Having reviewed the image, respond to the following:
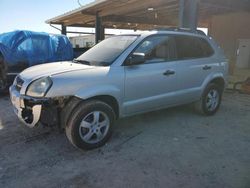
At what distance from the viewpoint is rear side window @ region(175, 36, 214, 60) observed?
5.05m

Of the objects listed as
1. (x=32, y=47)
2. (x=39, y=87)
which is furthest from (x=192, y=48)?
(x=32, y=47)

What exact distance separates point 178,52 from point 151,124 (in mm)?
1498

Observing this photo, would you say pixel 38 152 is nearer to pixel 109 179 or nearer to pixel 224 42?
pixel 109 179

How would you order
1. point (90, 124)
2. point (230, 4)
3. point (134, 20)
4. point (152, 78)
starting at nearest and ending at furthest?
point (90, 124)
point (152, 78)
point (230, 4)
point (134, 20)

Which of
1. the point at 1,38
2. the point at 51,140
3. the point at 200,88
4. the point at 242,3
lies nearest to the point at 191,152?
the point at 200,88

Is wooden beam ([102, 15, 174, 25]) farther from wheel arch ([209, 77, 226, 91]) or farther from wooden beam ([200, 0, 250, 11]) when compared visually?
wheel arch ([209, 77, 226, 91])

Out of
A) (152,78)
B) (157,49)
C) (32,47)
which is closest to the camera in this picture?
(152,78)

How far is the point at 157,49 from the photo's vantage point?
4.68m

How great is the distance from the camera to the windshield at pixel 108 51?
13.9 feet

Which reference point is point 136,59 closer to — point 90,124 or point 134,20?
point 90,124

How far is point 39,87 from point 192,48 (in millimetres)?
3181

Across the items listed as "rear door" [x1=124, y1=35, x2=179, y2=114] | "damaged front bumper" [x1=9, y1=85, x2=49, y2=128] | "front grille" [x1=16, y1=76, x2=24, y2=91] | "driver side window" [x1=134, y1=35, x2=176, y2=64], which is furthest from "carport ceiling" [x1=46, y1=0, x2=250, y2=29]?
"damaged front bumper" [x1=9, y1=85, x2=49, y2=128]

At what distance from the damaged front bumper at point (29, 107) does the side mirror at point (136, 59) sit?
1450 millimetres

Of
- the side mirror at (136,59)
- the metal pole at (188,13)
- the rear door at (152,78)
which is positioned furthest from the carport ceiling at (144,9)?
the side mirror at (136,59)
